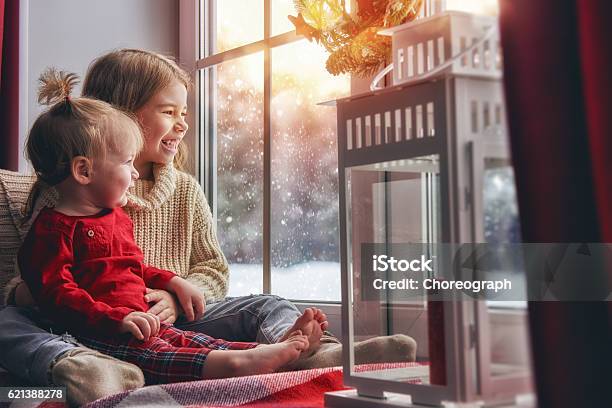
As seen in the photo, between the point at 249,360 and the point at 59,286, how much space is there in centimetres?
32

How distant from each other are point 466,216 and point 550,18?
0.69ft

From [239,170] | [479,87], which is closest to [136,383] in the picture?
[479,87]

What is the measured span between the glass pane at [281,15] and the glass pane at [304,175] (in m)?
0.04

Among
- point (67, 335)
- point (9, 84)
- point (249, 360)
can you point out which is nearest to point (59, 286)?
point (67, 335)

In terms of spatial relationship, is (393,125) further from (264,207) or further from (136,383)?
(264,207)

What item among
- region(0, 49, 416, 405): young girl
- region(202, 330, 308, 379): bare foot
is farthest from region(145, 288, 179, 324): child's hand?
region(202, 330, 308, 379): bare foot

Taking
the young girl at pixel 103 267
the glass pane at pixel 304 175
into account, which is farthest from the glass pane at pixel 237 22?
the young girl at pixel 103 267

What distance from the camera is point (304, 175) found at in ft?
5.53

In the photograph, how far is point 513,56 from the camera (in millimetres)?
703

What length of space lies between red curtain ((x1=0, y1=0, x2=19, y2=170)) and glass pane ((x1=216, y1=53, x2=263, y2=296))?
0.47 meters

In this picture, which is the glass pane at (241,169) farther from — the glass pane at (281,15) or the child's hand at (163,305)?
the child's hand at (163,305)

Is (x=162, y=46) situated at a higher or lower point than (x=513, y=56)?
higher

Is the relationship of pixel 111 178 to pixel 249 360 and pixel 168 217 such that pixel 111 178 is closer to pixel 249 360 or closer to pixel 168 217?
pixel 168 217

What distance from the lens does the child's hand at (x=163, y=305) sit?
1.33 metres
